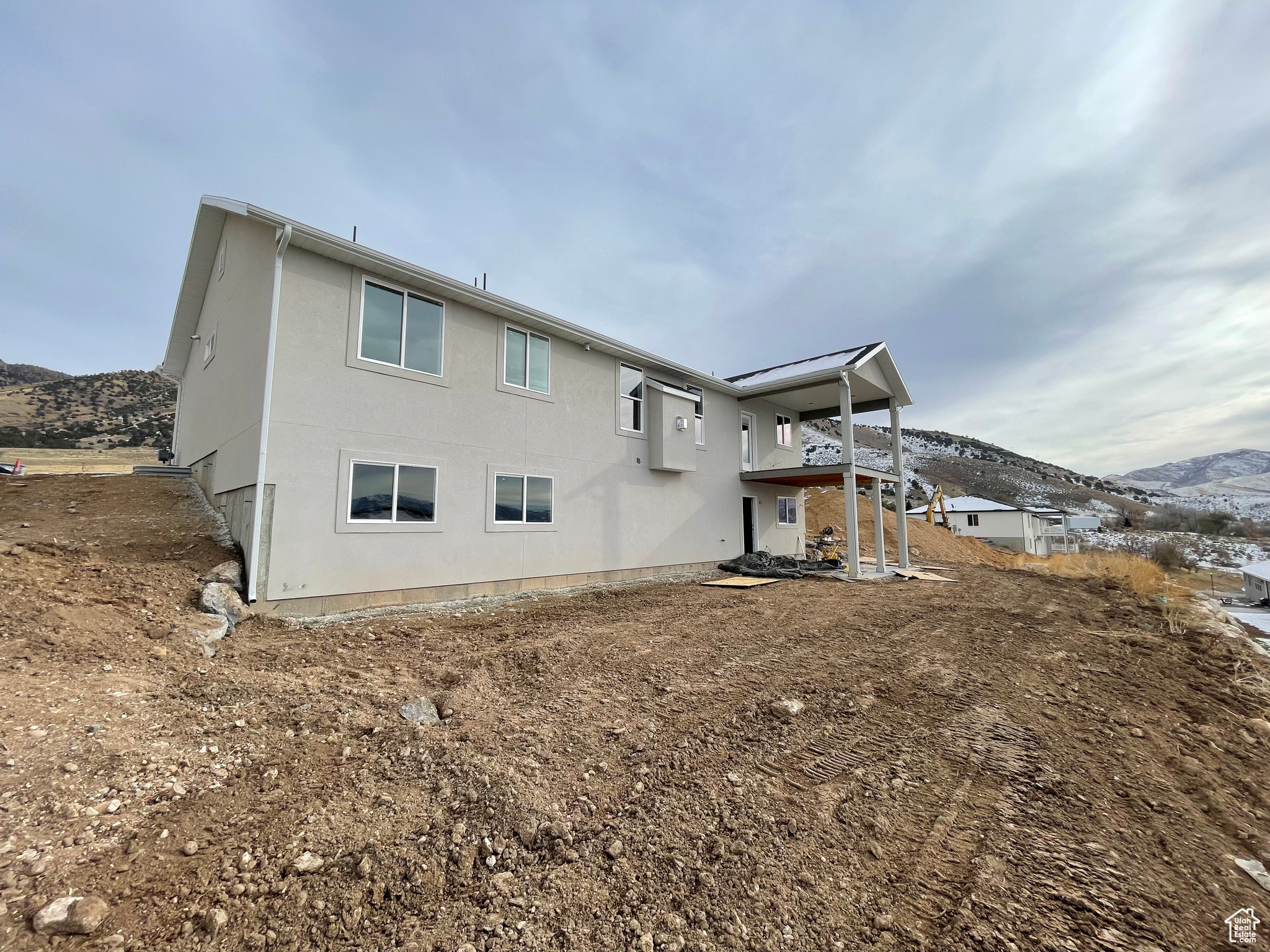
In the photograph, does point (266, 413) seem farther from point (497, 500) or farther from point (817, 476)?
point (817, 476)

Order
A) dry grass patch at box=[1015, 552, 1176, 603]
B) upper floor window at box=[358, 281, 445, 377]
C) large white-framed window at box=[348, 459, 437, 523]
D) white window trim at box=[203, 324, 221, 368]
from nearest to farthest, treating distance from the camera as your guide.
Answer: large white-framed window at box=[348, 459, 437, 523]
upper floor window at box=[358, 281, 445, 377]
white window trim at box=[203, 324, 221, 368]
dry grass patch at box=[1015, 552, 1176, 603]

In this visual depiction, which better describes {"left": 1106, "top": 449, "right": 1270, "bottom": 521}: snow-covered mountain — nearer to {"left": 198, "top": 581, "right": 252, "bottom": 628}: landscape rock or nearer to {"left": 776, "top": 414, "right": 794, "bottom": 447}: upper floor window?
{"left": 776, "top": 414, "right": 794, "bottom": 447}: upper floor window

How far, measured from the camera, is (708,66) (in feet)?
35.8

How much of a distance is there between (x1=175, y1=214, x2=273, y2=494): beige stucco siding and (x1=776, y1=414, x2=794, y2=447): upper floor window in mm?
14466

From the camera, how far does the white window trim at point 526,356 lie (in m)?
9.84

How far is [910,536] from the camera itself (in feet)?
83.4

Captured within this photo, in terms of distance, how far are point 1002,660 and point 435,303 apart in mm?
9881

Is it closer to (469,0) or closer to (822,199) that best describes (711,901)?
(469,0)

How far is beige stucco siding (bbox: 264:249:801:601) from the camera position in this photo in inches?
285

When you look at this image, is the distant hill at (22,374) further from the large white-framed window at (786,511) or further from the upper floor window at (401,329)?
the large white-framed window at (786,511)

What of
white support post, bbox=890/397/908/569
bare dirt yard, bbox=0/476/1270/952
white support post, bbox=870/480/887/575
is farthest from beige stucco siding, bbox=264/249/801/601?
white support post, bbox=890/397/908/569

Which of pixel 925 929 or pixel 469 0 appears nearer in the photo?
pixel 925 929

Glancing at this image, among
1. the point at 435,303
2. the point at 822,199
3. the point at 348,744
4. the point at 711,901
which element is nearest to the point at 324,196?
the point at 435,303

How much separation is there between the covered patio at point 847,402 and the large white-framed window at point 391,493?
9.87m
